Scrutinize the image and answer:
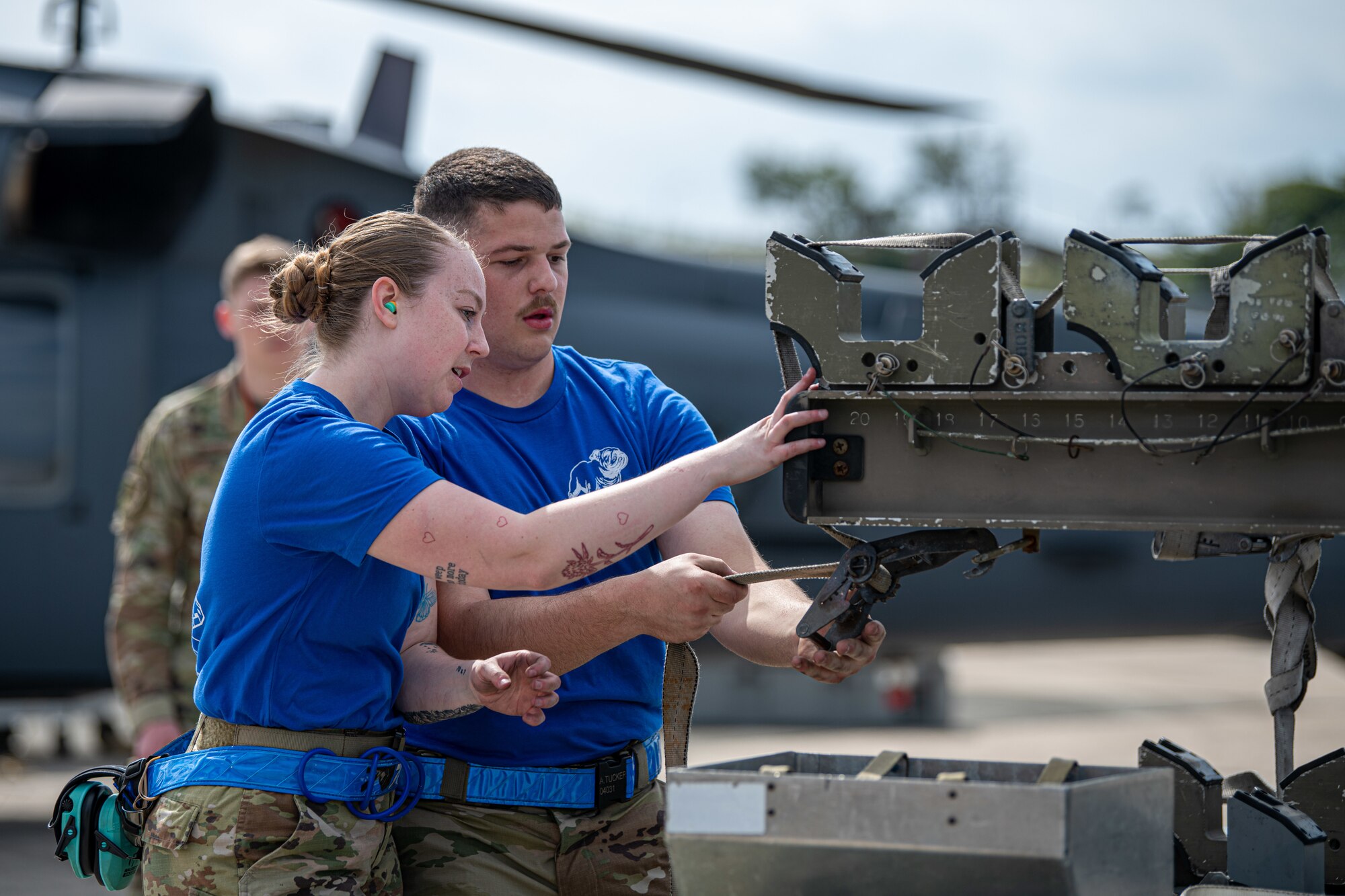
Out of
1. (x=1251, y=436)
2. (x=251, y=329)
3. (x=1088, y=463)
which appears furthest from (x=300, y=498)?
(x=251, y=329)

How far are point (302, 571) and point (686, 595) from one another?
57 cm

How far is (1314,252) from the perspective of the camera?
1864mm

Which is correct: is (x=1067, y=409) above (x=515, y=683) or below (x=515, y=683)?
above

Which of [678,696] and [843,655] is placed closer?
[843,655]

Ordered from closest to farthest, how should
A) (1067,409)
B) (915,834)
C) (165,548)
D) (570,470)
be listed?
1. (915,834)
2. (1067,409)
3. (570,470)
4. (165,548)

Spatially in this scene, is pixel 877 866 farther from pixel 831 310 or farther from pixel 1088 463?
pixel 831 310

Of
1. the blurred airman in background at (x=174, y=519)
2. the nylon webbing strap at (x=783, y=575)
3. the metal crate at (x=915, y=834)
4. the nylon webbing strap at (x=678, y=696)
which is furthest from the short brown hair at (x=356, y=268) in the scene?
the blurred airman in background at (x=174, y=519)

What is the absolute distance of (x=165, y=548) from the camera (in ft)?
13.2

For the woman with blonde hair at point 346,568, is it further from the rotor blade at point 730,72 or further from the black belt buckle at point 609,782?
the rotor blade at point 730,72

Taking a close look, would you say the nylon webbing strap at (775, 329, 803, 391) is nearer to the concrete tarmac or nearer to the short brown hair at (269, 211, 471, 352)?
the short brown hair at (269, 211, 471, 352)

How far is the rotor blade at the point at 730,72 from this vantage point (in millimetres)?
6035

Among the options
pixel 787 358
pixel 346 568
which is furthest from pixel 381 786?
pixel 787 358

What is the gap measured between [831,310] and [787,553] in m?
5.86

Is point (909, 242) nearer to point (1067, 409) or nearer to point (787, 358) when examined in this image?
point (787, 358)
